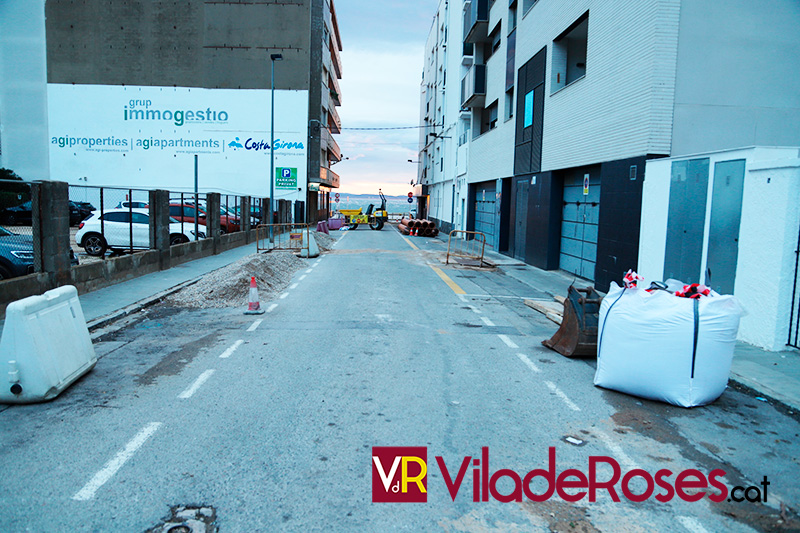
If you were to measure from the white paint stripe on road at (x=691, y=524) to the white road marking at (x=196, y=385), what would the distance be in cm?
454

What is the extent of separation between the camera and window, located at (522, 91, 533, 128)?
20.5 meters

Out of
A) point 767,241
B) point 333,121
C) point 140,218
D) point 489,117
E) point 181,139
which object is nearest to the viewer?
point 767,241

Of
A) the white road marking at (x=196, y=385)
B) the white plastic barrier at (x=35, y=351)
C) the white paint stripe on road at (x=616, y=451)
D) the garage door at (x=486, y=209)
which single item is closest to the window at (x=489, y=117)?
the garage door at (x=486, y=209)

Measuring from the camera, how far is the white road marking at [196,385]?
5.74 metres

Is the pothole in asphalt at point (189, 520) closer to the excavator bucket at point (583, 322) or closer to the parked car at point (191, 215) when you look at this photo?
the excavator bucket at point (583, 322)

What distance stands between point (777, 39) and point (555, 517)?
12708 mm

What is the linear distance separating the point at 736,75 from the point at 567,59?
288 inches

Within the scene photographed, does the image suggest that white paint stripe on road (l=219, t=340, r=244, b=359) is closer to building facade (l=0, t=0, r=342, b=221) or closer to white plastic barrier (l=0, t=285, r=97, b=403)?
white plastic barrier (l=0, t=285, r=97, b=403)

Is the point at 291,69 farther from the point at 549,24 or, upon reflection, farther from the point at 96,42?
the point at 549,24

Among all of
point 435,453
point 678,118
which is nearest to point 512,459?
point 435,453

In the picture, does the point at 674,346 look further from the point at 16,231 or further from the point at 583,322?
the point at 16,231

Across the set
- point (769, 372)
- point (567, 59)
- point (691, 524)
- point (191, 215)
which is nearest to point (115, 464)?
point (691, 524)

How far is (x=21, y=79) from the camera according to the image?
7.64 metres

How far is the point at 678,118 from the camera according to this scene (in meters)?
11.7
